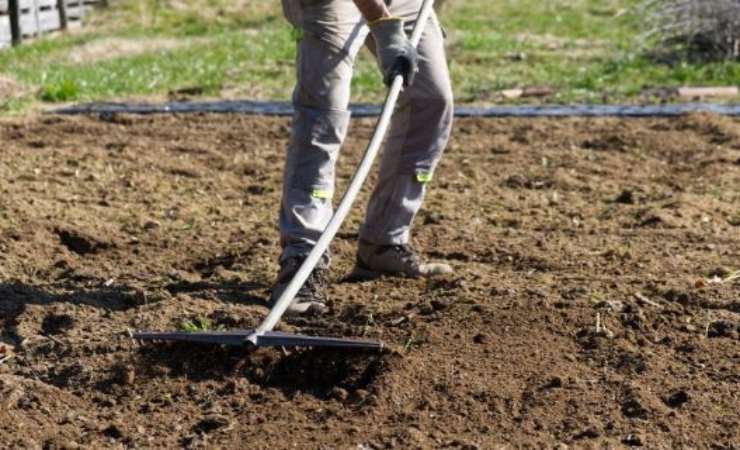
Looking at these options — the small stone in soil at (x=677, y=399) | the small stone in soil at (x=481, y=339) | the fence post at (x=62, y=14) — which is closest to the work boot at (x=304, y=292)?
the small stone in soil at (x=481, y=339)

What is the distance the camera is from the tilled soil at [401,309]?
12.0ft

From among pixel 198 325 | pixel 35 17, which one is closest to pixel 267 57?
pixel 35 17

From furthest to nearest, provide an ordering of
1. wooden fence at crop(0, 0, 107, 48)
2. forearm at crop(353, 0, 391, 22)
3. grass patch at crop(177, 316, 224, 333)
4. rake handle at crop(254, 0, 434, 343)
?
wooden fence at crop(0, 0, 107, 48)
forearm at crop(353, 0, 391, 22)
grass patch at crop(177, 316, 224, 333)
rake handle at crop(254, 0, 434, 343)

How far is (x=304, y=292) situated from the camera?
4.56 meters

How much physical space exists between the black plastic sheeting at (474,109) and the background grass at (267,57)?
0.52m

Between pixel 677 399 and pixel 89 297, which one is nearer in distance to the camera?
pixel 677 399

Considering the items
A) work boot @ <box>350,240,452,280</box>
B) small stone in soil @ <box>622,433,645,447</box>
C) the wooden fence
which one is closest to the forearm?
work boot @ <box>350,240,452,280</box>

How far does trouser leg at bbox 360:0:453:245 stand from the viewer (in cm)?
488

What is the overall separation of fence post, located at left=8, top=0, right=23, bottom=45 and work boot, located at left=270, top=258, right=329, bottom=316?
10.3 meters

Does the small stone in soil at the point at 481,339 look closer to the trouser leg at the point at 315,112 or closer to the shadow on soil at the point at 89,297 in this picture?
the trouser leg at the point at 315,112

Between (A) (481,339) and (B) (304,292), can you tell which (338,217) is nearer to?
(B) (304,292)

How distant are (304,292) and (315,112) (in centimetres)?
63

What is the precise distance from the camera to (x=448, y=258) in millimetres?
5480

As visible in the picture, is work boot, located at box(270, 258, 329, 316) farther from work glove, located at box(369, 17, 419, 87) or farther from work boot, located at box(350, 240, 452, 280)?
work glove, located at box(369, 17, 419, 87)
